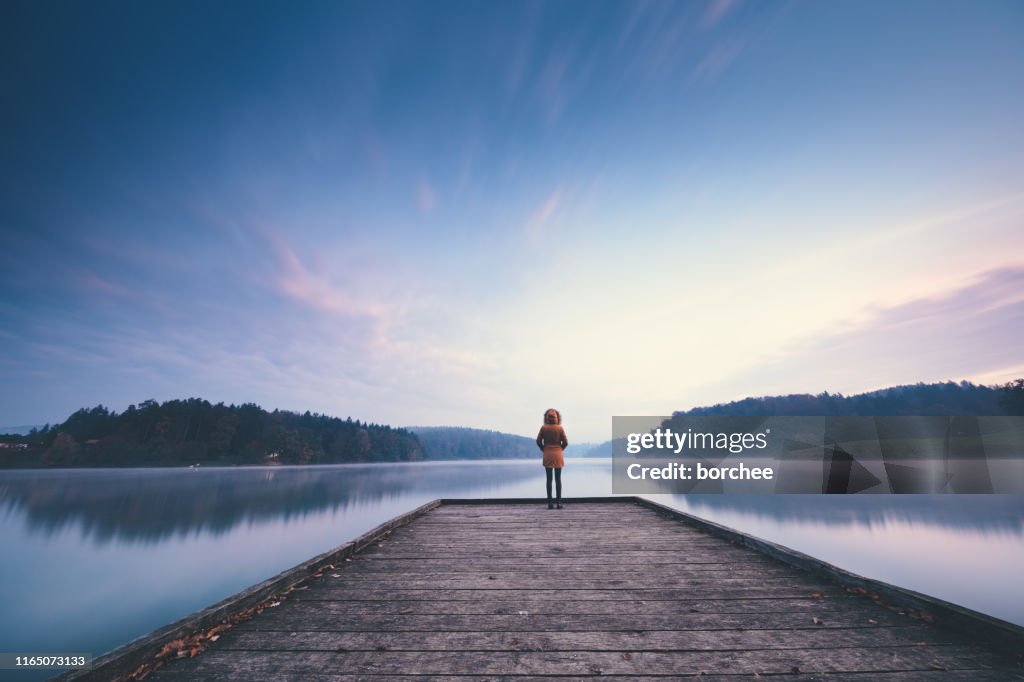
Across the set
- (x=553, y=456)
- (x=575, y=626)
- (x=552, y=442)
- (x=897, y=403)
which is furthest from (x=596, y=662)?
(x=897, y=403)

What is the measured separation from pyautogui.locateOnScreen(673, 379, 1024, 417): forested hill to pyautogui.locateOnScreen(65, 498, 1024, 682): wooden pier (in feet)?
460

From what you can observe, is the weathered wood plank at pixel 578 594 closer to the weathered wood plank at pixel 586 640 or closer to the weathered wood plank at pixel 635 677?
the weathered wood plank at pixel 586 640

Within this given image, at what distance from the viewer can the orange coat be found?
383 inches

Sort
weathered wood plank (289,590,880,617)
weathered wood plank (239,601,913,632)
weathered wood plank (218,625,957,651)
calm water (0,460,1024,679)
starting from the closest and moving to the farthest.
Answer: weathered wood plank (218,625,957,651) → weathered wood plank (239,601,913,632) → weathered wood plank (289,590,880,617) → calm water (0,460,1024,679)

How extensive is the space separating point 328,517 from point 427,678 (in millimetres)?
30957

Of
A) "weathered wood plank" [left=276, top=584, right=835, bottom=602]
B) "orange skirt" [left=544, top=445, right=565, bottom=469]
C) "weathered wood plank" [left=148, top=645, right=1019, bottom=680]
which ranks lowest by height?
"weathered wood plank" [left=276, top=584, right=835, bottom=602]

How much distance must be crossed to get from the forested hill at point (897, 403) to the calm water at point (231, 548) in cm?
11193

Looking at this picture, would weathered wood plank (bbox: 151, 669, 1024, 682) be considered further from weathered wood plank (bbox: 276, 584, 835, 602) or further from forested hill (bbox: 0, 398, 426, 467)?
forested hill (bbox: 0, 398, 426, 467)

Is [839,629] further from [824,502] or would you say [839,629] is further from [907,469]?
[907,469]

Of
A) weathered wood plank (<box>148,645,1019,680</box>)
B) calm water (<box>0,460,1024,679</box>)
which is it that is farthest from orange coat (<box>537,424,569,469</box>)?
calm water (<box>0,460,1024,679</box>)

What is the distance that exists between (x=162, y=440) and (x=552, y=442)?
123640 mm

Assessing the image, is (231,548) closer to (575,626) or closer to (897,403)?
(575,626)

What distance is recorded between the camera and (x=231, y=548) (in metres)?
19.8

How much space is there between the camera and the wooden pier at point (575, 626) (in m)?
2.87
